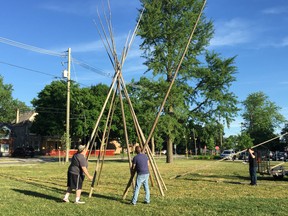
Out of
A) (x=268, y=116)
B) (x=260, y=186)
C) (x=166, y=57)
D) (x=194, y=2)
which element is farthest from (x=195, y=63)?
(x=268, y=116)

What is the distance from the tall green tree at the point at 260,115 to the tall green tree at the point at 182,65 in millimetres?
46308

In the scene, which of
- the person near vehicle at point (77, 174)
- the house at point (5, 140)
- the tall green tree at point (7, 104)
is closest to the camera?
the person near vehicle at point (77, 174)

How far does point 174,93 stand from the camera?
31.1 metres

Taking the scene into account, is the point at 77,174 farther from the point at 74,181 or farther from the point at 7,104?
the point at 7,104

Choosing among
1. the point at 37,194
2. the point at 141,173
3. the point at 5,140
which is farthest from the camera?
the point at 5,140

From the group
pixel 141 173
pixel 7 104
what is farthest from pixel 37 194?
pixel 7 104

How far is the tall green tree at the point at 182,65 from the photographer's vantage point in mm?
31906

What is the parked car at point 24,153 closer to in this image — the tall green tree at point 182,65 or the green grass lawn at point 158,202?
the tall green tree at point 182,65

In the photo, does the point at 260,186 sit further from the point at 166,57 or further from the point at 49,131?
the point at 49,131

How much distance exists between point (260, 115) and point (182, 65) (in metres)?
55.2

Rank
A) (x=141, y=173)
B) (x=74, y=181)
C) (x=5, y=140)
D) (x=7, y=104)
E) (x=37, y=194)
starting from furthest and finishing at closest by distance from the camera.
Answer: (x=7, y=104) → (x=5, y=140) → (x=37, y=194) → (x=141, y=173) → (x=74, y=181)

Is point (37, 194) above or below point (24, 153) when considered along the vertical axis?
below

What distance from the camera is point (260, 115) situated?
268 feet

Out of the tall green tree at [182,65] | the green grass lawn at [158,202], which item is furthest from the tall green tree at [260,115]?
the green grass lawn at [158,202]
